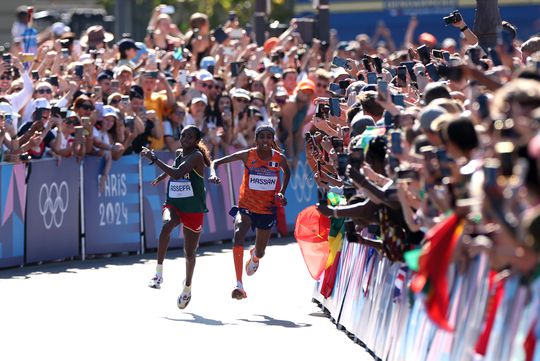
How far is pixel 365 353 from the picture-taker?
1213cm

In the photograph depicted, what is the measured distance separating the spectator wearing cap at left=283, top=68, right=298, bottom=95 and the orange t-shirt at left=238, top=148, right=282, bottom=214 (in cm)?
718

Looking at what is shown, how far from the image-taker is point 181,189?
1573cm

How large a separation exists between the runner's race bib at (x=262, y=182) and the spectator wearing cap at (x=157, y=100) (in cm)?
494

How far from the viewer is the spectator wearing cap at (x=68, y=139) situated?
19344 millimetres

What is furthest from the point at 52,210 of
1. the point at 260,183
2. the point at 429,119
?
the point at 429,119

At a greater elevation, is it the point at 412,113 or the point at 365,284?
the point at 412,113

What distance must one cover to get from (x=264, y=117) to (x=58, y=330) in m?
9.18

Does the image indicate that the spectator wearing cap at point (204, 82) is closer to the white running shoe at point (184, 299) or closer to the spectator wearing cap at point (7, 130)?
the spectator wearing cap at point (7, 130)

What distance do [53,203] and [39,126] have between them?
1.21 m

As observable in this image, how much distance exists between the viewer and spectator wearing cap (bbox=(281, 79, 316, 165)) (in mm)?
22516

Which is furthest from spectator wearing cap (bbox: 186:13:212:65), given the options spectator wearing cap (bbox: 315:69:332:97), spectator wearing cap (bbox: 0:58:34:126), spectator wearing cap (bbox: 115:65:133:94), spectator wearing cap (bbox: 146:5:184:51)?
spectator wearing cap (bbox: 0:58:34:126)

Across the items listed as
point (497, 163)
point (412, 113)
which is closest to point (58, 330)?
point (412, 113)

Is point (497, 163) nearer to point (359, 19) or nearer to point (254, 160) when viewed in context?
point (254, 160)

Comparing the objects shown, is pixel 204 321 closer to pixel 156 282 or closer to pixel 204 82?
pixel 156 282
